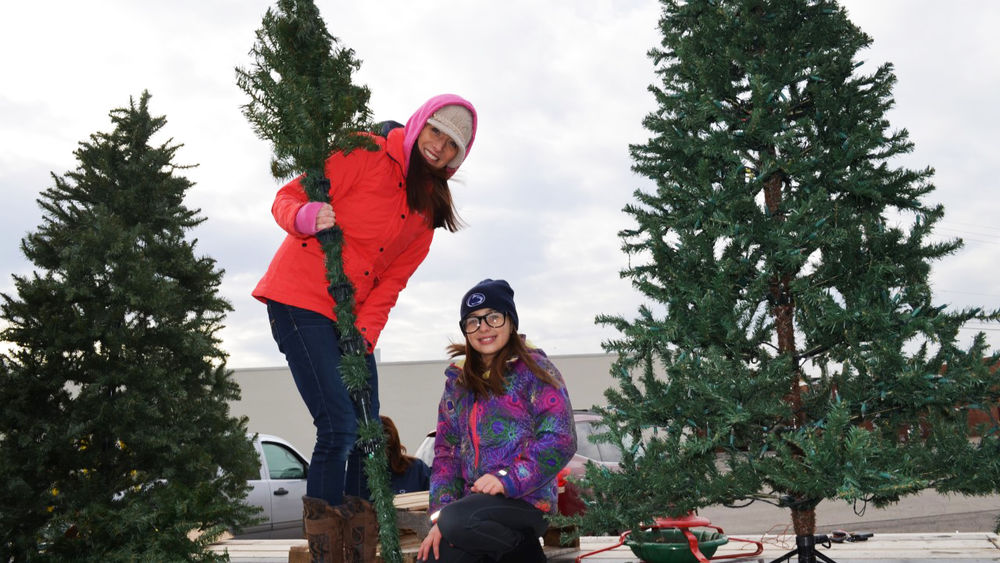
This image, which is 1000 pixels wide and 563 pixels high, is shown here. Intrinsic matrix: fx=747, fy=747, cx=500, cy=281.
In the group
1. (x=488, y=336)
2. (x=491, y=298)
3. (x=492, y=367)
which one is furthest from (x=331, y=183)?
(x=492, y=367)

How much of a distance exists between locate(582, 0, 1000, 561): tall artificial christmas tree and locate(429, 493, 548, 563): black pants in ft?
1.07

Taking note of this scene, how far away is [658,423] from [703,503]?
34 centimetres

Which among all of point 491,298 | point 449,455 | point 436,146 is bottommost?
point 449,455

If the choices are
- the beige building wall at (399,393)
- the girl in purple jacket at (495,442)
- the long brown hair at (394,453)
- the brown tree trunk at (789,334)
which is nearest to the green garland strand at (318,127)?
the girl in purple jacket at (495,442)

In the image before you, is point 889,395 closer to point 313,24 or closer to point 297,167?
point 297,167

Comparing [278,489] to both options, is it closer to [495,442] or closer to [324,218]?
[495,442]

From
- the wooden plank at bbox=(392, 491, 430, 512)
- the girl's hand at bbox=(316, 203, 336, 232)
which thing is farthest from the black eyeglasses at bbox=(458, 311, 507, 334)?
the wooden plank at bbox=(392, 491, 430, 512)

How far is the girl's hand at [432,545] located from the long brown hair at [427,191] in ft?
4.37

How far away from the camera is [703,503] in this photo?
9.32 ft

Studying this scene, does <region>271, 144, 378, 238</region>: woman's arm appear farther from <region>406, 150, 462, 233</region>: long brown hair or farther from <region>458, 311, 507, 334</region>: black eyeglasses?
<region>458, 311, 507, 334</region>: black eyeglasses

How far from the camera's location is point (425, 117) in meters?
3.17

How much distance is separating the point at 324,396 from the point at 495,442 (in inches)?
30.0

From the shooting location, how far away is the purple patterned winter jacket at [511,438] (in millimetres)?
3109

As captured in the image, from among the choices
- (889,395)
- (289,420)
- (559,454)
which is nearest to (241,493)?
(559,454)
